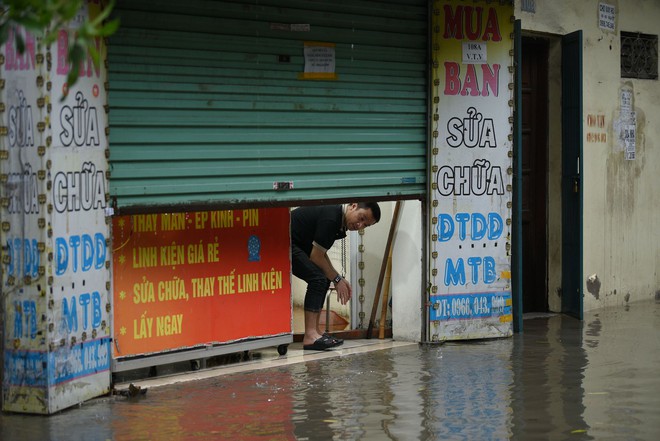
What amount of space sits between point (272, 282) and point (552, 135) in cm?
414

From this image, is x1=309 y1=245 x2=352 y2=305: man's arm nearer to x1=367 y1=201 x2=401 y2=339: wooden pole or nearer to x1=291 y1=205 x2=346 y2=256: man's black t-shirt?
x1=291 y1=205 x2=346 y2=256: man's black t-shirt

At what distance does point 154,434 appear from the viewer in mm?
6824

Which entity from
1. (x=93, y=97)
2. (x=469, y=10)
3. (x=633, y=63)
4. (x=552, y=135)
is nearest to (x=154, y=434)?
(x=93, y=97)

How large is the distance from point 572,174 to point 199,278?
458 cm

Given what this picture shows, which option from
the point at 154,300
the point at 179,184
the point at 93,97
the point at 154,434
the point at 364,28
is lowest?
the point at 154,434

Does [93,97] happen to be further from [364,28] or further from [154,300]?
[364,28]

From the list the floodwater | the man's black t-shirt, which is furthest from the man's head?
the floodwater

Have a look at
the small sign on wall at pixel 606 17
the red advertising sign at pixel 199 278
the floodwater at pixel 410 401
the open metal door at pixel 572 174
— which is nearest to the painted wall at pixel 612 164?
the small sign on wall at pixel 606 17

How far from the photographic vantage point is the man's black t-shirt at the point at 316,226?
9.61 meters

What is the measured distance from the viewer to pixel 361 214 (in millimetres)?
9594

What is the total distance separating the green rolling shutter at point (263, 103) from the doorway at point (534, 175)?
8.30 ft

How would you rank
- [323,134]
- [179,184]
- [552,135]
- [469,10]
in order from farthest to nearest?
[552,135]
[469,10]
[323,134]
[179,184]

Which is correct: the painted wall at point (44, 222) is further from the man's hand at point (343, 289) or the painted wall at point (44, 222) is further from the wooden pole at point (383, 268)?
the wooden pole at point (383, 268)

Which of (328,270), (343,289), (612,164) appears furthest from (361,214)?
(612,164)
